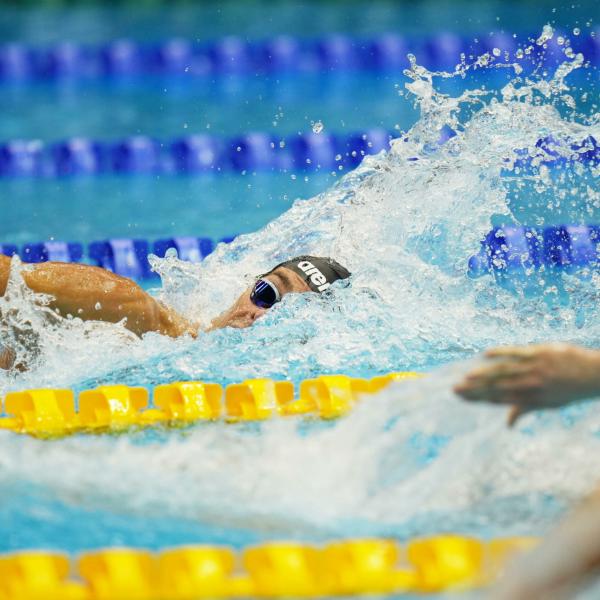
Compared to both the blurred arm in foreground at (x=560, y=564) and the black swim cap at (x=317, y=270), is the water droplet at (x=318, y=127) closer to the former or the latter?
the black swim cap at (x=317, y=270)

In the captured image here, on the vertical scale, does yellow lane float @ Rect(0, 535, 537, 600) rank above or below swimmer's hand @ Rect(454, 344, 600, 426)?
below

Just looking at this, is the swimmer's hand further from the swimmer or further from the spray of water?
the swimmer

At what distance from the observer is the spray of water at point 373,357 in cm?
172

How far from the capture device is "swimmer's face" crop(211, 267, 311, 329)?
2.70m

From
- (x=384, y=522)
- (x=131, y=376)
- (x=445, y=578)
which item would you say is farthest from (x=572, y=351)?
(x=131, y=376)

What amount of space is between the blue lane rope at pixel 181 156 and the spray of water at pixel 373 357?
961mm

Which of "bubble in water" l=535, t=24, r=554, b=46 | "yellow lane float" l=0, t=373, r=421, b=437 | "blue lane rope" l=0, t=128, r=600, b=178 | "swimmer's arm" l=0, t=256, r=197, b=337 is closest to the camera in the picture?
"yellow lane float" l=0, t=373, r=421, b=437

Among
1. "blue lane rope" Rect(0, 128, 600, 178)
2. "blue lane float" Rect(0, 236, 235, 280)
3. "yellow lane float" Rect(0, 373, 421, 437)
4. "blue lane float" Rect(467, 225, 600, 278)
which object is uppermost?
"blue lane rope" Rect(0, 128, 600, 178)

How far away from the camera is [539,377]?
1.38 meters

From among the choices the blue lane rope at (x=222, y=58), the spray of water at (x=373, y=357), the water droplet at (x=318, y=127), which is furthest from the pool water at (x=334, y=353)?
the blue lane rope at (x=222, y=58)

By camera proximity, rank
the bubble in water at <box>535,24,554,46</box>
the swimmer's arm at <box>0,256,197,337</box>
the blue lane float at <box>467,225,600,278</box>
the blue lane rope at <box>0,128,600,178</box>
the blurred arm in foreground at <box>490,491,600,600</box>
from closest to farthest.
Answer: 1. the blurred arm in foreground at <box>490,491,600,600</box>
2. the swimmer's arm at <box>0,256,197,337</box>
3. the blue lane float at <box>467,225,600,278</box>
4. the blue lane rope at <box>0,128,600,178</box>
5. the bubble in water at <box>535,24,554,46</box>

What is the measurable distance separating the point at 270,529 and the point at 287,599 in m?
0.23

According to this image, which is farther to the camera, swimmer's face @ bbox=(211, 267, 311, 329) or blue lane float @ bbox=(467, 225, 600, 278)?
blue lane float @ bbox=(467, 225, 600, 278)

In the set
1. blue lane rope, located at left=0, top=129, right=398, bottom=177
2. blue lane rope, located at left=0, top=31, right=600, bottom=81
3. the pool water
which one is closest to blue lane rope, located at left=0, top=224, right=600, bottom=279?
the pool water
